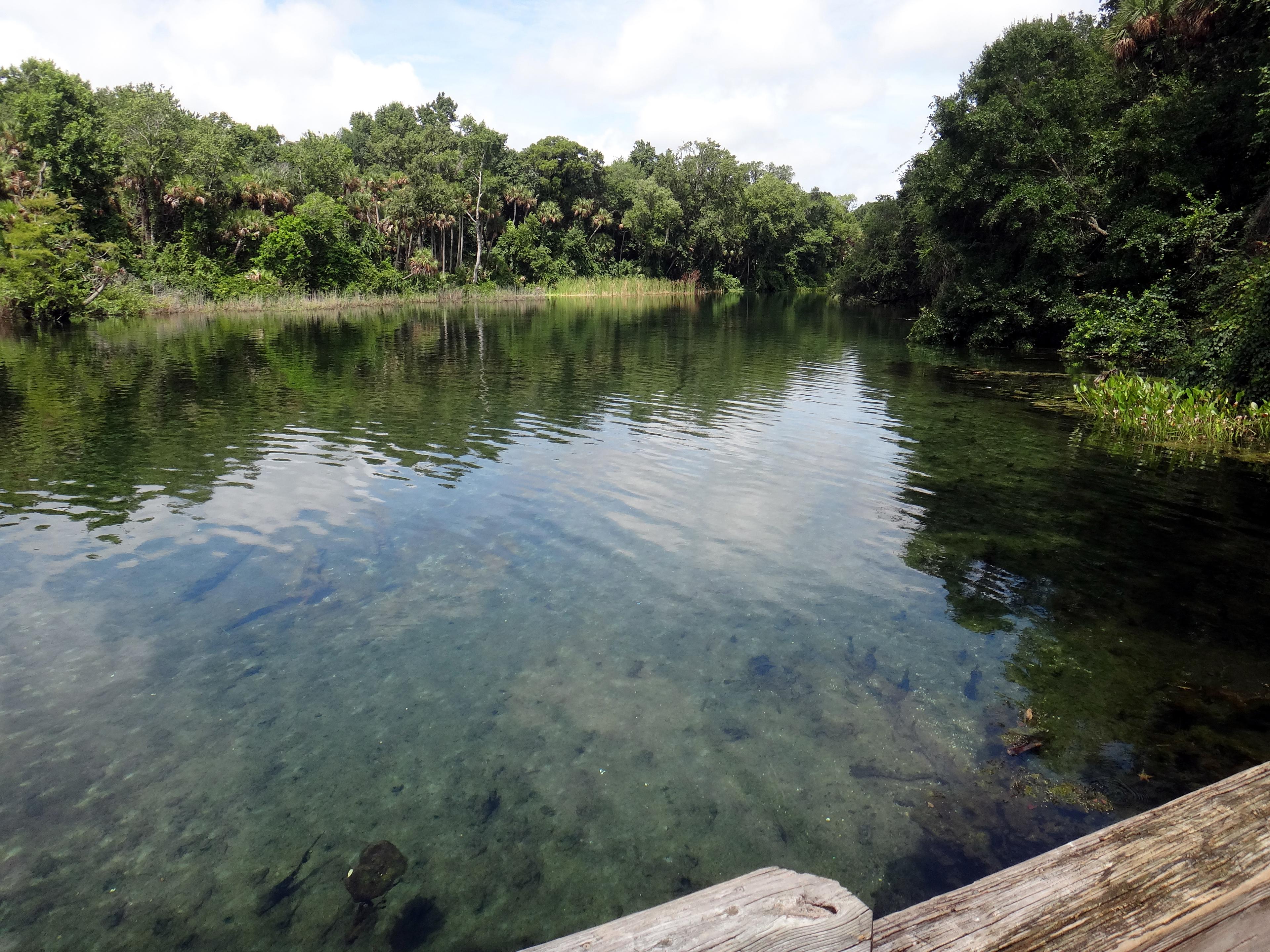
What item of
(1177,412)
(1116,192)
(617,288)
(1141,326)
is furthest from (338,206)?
(1177,412)

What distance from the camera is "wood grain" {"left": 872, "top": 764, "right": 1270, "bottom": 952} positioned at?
6.08ft

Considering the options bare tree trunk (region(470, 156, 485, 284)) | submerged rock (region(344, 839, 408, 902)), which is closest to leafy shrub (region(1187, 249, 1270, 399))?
Result: submerged rock (region(344, 839, 408, 902))

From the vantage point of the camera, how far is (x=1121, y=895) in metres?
2.00

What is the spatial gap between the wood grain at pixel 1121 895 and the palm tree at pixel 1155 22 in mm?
24129

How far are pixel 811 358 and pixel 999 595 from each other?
71.1ft

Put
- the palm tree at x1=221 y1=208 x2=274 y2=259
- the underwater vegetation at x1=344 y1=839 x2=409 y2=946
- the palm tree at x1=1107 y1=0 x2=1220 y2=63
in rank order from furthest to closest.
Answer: the palm tree at x1=221 y1=208 x2=274 y2=259
the palm tree at x1=1107 y1=0 x2=1220 y2=63
the underwater vegetation at x1=344 y1=839 x2=409 y2=946

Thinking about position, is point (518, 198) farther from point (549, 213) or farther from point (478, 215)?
point (478, 215)

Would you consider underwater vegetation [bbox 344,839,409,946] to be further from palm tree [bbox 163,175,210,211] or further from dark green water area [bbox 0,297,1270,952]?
palm tree [bbox 163,175,210,211]

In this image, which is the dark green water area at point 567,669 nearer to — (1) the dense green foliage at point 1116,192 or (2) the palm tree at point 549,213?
(1) the dense green foliage at point 1116,192

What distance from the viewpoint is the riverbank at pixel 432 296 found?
4309cm

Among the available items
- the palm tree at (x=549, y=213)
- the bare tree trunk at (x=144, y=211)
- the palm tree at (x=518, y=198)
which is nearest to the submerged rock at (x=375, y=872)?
the bare tree trunk at (x=144, y=211)

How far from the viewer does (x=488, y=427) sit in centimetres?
1514

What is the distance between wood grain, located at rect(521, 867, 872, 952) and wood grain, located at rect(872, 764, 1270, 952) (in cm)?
11

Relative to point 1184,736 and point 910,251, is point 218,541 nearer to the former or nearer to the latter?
point 1184,736
